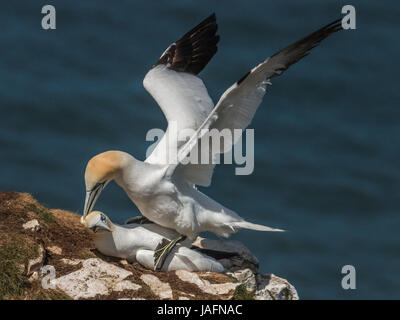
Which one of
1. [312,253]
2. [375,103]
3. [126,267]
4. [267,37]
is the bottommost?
[312,253]

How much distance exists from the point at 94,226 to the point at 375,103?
31.9 feet

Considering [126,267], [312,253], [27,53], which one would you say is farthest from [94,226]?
[27,53]

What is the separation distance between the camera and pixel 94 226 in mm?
10211

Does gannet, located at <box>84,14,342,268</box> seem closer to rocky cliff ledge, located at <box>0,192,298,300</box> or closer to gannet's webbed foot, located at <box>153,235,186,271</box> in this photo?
gannet's webbed foot, located at <box>153,235,186,271</box>

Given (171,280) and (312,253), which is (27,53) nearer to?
(312,253)

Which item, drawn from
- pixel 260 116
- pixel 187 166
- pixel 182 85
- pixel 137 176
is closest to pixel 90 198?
pixel 137 176

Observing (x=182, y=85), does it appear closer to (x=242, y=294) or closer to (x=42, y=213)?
(x=42, y=213)

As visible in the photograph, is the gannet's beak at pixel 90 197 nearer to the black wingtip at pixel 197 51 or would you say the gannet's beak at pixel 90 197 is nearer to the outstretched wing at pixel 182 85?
the outstretched wing at pixel 182 85

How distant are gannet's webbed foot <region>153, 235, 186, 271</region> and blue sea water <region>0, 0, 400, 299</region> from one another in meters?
4.79

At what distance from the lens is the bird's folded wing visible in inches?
402

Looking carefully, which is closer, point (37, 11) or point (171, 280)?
point (171, 280)

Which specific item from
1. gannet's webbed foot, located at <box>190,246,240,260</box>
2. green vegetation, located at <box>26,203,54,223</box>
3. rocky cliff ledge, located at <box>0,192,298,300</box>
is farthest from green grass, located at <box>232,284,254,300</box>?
green vegetation, located at <box>26,203,54,223</box>

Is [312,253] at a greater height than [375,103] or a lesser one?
lesser

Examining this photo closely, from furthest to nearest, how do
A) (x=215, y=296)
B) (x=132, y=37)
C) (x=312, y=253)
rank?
(x=132, y=37), (x=312, y=253), (x=215, y=296)
